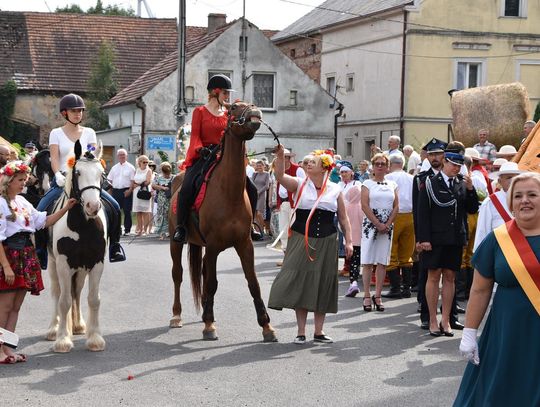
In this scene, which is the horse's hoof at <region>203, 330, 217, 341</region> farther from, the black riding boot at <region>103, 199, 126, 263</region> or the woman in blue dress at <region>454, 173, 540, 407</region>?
the woman in blue dress at <region>454, 173, 540, 407</region>

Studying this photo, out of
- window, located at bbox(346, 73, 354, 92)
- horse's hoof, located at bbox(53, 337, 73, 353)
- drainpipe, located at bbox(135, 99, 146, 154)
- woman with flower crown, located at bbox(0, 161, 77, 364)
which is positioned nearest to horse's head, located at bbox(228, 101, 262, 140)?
woman with flower crown, located at bbox(0, 161, 77, 364)

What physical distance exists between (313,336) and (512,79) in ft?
119

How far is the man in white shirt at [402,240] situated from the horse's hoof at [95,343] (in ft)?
19.0

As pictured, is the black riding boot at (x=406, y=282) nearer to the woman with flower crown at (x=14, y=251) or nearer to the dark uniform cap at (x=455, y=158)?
the dark uniform cap at (x=455, y=158)

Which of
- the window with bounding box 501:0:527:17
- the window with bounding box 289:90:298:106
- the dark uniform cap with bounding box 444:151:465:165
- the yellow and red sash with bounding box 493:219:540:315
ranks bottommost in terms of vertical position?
the yellow and red sash with bounding box 493:219:540:315

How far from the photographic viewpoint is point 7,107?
4975 cm

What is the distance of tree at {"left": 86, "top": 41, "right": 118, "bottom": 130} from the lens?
50344 millimetres

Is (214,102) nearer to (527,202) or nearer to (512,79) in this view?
(527,202)

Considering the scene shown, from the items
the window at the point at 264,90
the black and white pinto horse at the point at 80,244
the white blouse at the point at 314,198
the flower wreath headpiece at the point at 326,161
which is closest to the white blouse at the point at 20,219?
the black and white pinto horse at the point at 80,244

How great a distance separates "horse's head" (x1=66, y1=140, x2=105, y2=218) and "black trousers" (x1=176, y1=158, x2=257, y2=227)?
5.13 ft

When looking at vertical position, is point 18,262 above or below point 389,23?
below

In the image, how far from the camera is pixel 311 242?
11.7 meters

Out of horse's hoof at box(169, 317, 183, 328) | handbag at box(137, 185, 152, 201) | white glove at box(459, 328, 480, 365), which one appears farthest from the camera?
handbag at box(137, 185, 152, 201)

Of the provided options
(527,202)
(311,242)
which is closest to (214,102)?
(311,242)
